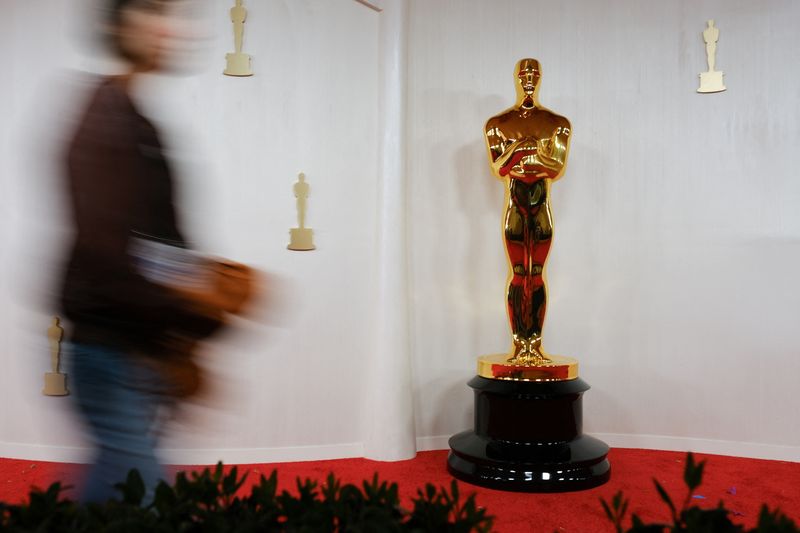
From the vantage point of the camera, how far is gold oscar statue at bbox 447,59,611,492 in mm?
3510

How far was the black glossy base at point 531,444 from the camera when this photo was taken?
3.46 meters

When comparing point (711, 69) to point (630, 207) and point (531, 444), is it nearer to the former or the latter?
point (630, 207)

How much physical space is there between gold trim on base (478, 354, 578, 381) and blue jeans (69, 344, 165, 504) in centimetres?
251

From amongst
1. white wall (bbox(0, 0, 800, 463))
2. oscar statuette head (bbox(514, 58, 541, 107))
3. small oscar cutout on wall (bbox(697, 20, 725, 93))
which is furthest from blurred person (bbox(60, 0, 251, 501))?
small oscar cutout on wall (bbox(697, 20, 725, 93))

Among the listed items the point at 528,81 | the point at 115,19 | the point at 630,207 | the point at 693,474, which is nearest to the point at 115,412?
the point at 115,19

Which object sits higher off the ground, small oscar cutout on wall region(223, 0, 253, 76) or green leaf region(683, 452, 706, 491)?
small oscar cutout on wall region(223, 0, 253, 76)

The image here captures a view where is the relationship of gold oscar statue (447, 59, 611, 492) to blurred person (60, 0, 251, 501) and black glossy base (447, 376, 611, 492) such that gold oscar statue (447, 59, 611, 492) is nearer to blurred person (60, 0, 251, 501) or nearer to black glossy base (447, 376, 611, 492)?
black glossy base (447, 376, 611, 492)

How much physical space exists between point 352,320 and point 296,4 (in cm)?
180

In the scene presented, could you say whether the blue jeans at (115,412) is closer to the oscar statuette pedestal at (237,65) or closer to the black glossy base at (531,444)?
the oscar statuette pedestal at (237,65)

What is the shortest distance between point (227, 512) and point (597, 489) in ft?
8.63

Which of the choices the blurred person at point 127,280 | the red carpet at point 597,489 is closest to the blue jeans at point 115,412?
the blurred person at point 127,280

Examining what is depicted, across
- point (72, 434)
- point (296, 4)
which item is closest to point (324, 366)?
point (296, 4)

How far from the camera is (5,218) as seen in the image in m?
1.60

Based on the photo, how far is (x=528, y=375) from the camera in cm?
361
